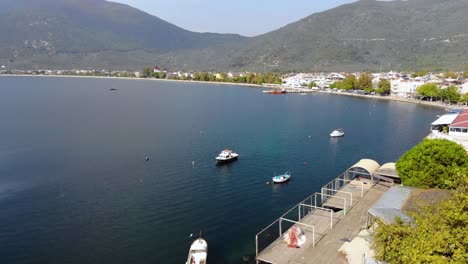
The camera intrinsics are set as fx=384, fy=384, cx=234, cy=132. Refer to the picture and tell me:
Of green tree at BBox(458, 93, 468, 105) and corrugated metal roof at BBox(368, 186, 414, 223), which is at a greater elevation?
green tree at BBox(458, 93, 468, 105)

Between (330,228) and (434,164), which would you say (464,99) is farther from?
(330,228)

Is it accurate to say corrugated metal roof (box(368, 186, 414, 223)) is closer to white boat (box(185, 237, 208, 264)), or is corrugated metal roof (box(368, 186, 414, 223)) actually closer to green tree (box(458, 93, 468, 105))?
white boat (box(185, 237, 208, 264))

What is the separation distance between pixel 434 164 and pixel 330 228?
53.3 feet

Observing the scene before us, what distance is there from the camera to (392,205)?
37750 millimetres

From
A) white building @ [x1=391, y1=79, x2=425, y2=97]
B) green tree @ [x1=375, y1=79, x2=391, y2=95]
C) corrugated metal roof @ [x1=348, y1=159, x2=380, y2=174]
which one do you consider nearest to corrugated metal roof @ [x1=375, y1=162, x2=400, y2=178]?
corrugated metal roof @ [x1=348, y1=159, x2=380, y2=174]

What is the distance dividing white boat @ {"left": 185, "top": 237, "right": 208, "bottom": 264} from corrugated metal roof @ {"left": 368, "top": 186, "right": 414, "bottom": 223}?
15.2 meters

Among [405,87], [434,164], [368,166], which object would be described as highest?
[405,87]

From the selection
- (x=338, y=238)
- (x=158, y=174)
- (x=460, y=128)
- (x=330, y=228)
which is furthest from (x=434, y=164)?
(x=158, y=174)

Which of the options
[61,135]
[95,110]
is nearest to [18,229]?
[61,135]

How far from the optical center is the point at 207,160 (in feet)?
230

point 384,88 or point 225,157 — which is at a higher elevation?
point 384,88

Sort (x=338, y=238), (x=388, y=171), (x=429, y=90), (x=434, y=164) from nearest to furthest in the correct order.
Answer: (x=338, y=238) → (x=434, y=164) → (x=388, y=171) → (x=429, y=90)

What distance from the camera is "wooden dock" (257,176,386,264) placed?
32.2 meters

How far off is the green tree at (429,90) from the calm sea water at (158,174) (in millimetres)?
34854
